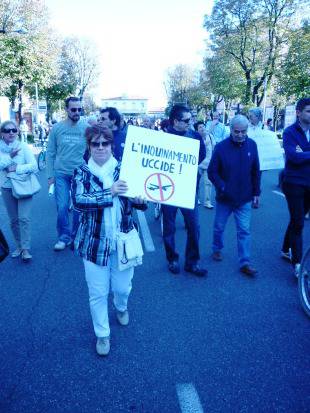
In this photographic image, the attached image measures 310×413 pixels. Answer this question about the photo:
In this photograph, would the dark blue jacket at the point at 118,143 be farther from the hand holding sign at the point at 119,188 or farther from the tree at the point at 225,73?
the tree at the point at 225,73

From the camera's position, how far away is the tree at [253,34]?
32.1 metres

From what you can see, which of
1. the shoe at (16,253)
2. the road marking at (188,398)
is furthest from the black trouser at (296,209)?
the shoe at (16,253)

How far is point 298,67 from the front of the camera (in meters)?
26.8

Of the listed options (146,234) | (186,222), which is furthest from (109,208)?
(146,234)

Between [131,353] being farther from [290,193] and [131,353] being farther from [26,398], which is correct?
[290,193]

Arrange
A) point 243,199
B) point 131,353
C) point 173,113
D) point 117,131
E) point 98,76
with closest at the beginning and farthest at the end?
point 131,353 < point 173,113 < point 243,199 < point 117,131 < point 98,76

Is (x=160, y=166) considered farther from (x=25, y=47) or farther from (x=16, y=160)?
(x=25, y=47)

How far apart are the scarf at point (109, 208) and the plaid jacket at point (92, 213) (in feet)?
0.09

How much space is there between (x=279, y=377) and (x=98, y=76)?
76521 millimetres

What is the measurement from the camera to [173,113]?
15.1ft

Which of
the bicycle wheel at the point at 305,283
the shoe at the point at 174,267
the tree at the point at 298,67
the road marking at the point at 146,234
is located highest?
the tree at the point at 298,67

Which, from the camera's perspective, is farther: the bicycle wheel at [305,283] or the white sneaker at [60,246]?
the white sneaker at [60,246]

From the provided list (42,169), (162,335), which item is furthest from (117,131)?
(42,169)

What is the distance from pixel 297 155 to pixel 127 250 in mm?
2504
